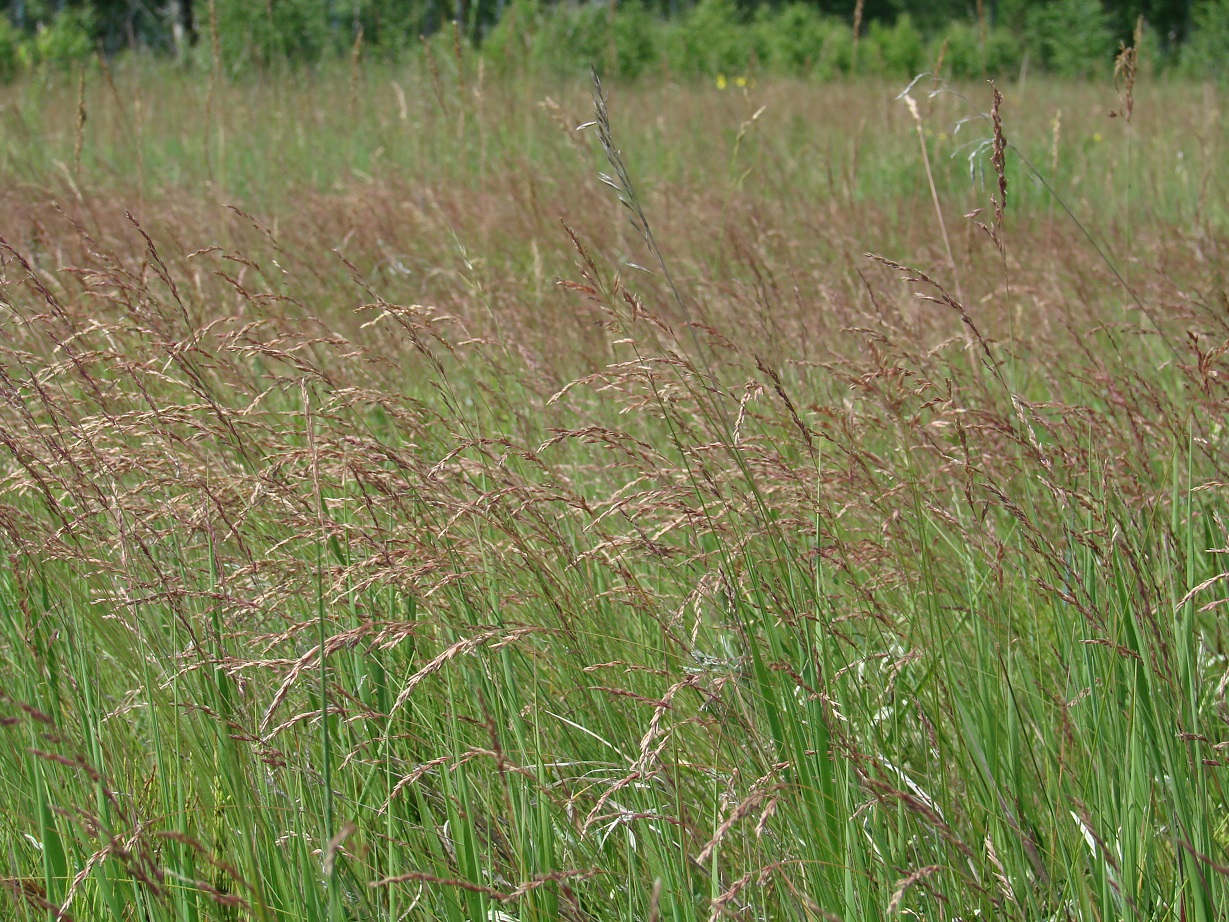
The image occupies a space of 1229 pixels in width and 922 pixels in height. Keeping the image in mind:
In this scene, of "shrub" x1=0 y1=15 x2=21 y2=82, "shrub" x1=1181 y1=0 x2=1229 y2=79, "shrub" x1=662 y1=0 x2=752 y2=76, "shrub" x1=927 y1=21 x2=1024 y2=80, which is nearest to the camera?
"shrub" x1=662 y1=0 x2=752 y2=76

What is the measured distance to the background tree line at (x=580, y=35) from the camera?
9.30 metres

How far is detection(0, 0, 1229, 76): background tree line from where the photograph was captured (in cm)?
930

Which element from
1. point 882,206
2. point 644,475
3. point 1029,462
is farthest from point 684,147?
point 644,475

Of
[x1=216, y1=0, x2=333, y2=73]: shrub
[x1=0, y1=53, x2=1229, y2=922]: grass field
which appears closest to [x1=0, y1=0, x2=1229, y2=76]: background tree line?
[x1=216, y1=0, x2=333, y2=73]: shrub

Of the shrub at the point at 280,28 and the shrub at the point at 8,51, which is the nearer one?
the shrub at the point at 280,28

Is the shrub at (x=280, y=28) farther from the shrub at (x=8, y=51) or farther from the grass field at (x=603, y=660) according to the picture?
the grass field at (x=603, y=660)

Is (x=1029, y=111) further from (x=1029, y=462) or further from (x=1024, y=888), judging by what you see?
(x=1024, y=888)

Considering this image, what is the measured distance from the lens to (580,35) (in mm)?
10898

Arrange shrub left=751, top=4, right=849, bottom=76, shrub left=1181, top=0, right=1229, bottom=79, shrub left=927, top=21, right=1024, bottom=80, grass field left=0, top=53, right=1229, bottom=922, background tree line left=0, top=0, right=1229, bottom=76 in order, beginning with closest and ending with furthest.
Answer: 1. grass field left=0, top=53, right=1229, bottom=922
2. background tree line left=0, top=0, right=1229, bottom=76
3. shrub left=751, top=4, right=849, bottom=76
4. shrub left=927, top=21, right=1024, bottom=80
5. shrub left=1181, top=0, right=1229, bottom=79

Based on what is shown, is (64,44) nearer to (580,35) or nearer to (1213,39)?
(580,35)

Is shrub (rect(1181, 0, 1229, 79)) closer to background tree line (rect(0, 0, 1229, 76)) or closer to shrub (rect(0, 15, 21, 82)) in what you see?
background tree line (rect(0, 0, 1229, 76))

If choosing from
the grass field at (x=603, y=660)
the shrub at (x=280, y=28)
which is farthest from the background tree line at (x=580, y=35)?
the grass field at (x=603, y=660)

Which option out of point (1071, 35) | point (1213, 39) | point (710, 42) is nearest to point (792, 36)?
point (710, 42)

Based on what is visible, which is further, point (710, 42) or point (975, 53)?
point (975, 53)
